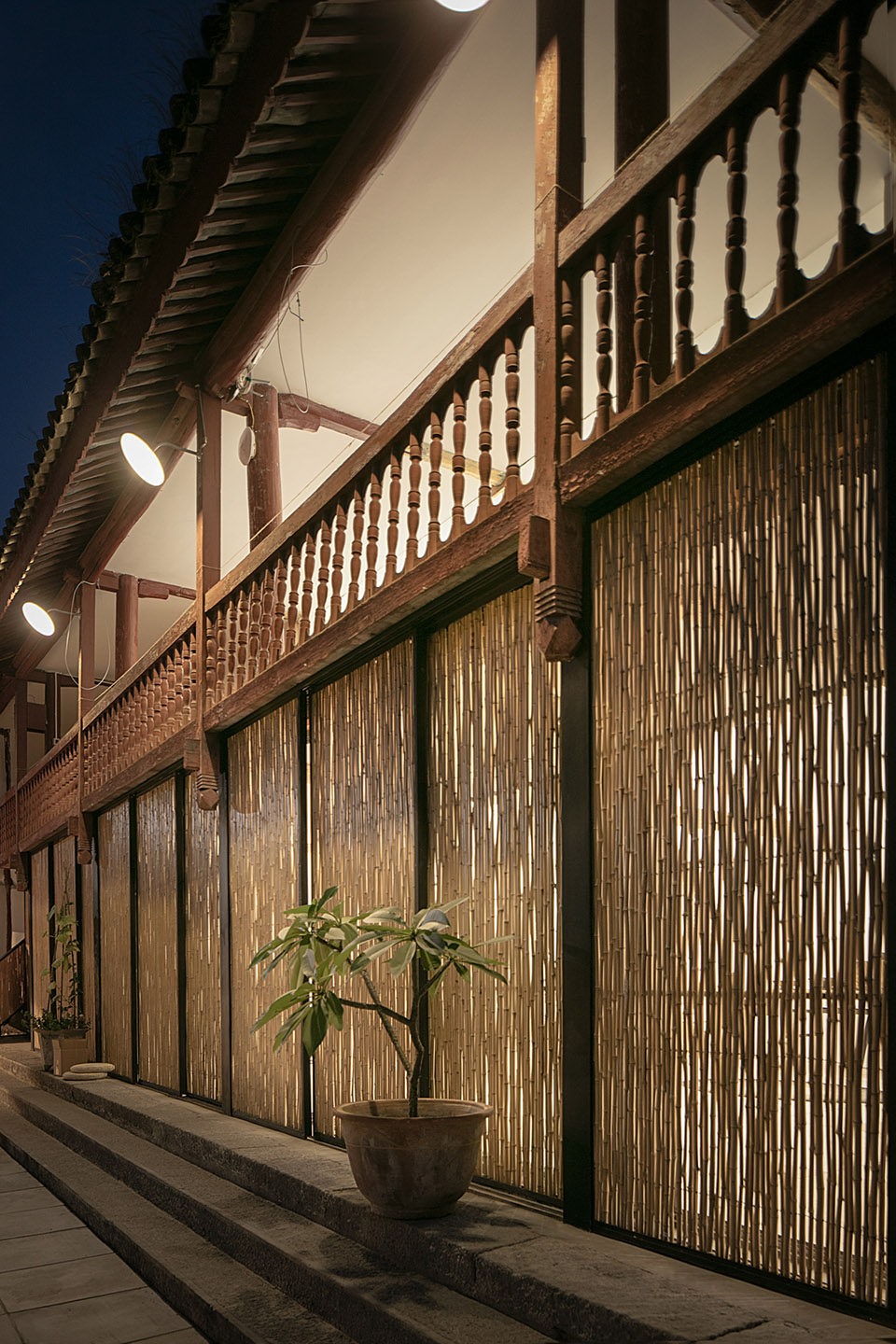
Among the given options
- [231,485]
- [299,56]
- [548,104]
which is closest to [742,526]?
[548,104]

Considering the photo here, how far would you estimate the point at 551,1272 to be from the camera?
3.52m

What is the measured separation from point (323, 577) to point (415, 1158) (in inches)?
122

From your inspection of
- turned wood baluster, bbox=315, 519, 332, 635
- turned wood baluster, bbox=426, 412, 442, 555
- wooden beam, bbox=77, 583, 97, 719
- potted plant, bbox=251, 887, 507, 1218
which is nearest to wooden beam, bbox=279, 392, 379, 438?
turned wood baluster, bbox=315, 519, 332, 635

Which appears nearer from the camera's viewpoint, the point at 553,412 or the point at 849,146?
the point at 849,146

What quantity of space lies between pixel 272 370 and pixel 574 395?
470cm

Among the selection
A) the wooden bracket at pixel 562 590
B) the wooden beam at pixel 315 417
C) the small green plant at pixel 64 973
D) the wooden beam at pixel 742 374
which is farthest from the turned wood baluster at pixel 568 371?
the small green plant at pixel 64 973

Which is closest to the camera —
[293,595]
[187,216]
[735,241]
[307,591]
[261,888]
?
[735,241]

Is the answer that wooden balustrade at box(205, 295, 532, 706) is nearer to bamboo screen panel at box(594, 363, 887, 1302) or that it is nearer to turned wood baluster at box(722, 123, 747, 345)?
bamboo screen panel at box(594, 363, 887, 1302)

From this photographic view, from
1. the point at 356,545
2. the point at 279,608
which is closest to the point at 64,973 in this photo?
the point at 279,608

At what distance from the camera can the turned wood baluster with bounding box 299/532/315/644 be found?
6.30m

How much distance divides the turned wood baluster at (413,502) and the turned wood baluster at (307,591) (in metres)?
1.15

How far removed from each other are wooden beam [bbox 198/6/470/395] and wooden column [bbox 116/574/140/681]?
15.7ft

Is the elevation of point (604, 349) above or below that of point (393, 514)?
above

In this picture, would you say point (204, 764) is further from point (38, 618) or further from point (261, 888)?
point (38, 618)
